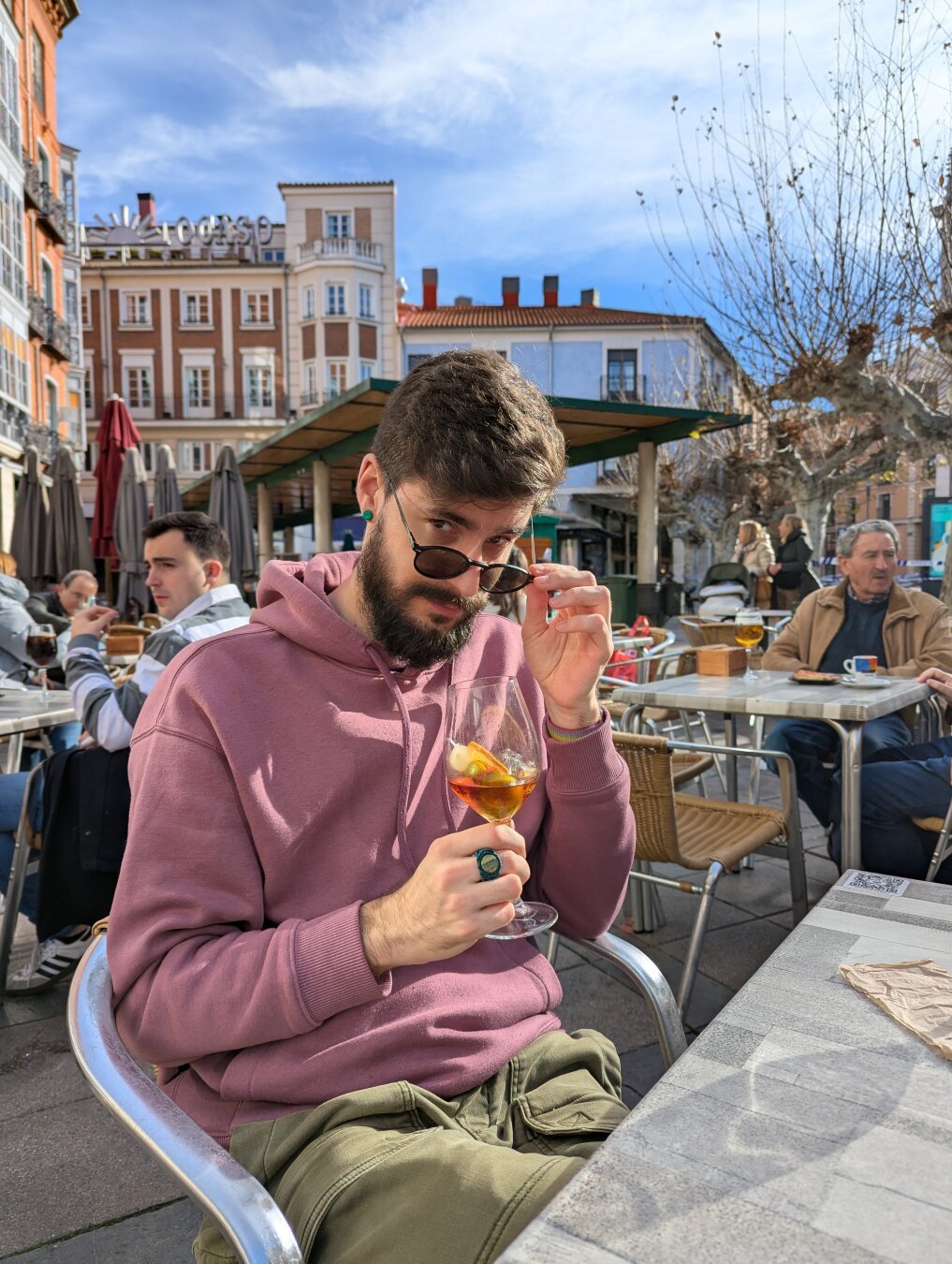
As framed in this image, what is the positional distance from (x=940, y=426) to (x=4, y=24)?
20.2 metres

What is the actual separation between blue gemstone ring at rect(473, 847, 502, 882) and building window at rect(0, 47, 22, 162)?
2261 cm

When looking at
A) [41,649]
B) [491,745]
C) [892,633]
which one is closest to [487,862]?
[491,745]

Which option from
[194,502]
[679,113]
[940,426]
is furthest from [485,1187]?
[194,502]

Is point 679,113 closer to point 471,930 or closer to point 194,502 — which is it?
point 471,930

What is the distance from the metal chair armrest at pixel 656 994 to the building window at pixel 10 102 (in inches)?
883

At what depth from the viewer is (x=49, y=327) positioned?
75.0 ft

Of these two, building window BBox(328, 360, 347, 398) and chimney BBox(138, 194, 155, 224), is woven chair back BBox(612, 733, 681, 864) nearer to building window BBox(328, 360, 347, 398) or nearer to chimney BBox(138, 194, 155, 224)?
building window BBox(328, 360, 347, 398)

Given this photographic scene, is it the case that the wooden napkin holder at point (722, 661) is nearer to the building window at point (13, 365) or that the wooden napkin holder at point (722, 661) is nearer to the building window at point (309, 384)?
the building window at point (13, 365)

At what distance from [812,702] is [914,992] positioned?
7.23ft

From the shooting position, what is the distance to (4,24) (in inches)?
722

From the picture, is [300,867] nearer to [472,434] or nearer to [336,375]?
[472,434]

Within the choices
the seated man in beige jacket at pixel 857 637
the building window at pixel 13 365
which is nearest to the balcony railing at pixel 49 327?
the building window at pixel 13 365

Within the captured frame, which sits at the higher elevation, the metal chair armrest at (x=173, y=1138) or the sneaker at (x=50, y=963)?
the metal chair armrest at (x=173, y=1138)

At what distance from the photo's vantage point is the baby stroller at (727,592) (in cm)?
902
